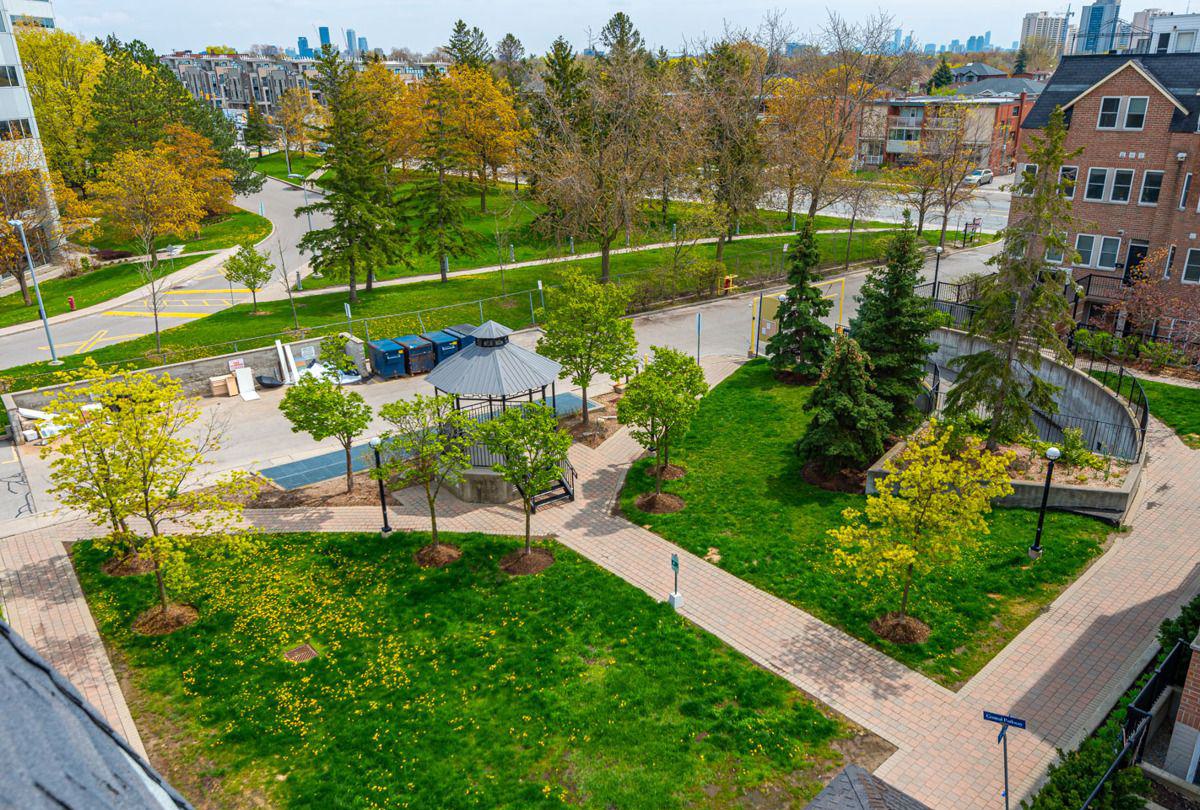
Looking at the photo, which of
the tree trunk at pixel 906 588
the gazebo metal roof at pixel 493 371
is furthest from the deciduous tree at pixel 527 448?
the tree trunk at pixel 906 588

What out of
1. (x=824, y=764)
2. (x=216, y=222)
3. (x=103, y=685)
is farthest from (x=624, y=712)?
(x=216, y=222)

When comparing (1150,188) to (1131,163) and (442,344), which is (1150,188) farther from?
(442,344)

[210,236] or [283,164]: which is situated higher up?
[283,164]

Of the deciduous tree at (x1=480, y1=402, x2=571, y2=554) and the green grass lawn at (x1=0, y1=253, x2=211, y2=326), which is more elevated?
the deciduous tree at (x1=480, y1=402, x2=571, y2=554)

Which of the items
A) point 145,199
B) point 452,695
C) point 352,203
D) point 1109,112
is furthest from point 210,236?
point 1109,112

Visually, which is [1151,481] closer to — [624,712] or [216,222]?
[624,712]

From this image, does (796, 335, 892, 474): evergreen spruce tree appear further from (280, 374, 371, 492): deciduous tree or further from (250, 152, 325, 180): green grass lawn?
(250, 152, 325, 180): green grass lawn

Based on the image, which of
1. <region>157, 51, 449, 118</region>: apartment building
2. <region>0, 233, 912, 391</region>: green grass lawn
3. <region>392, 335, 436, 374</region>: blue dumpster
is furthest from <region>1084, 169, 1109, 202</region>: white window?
<region>157, 51, 449, 118</region>: apartment building
